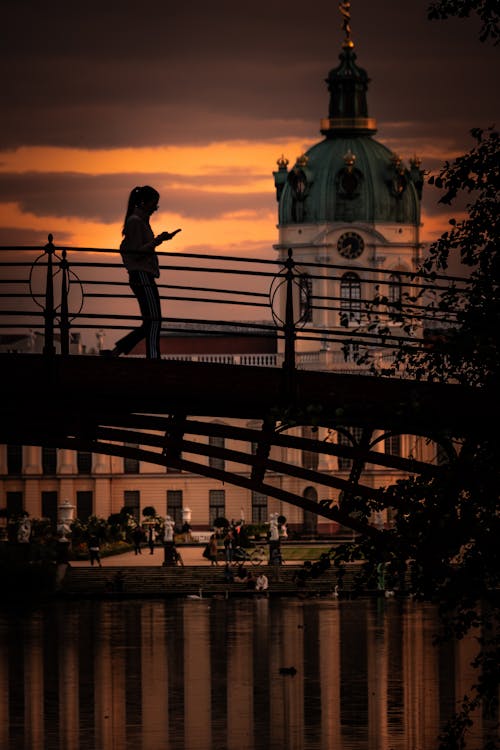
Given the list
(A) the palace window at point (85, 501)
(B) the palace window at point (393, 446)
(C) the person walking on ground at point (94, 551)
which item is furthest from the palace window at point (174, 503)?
(C) the person walking on ground at point (94, 551)

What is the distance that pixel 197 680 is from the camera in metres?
38.5

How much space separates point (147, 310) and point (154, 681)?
65.7 ft

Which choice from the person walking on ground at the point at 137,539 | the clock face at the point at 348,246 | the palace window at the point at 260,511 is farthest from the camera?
the palace window at the point at 260,511

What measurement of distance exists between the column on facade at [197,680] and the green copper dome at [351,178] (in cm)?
7053

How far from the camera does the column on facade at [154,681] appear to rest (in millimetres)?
29281

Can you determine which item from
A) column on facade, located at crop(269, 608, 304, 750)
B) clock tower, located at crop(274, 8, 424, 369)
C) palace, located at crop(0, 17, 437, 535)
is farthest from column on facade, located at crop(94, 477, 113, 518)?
column on facade, located at crop(269, 608, 304, 750)

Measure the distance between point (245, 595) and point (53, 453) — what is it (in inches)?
2506

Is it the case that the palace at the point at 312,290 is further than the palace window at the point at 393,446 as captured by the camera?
Yes

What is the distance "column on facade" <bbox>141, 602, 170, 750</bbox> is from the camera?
29.3 m

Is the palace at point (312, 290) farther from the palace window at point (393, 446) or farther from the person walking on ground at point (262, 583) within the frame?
the person walking on ground at point (262, 583)

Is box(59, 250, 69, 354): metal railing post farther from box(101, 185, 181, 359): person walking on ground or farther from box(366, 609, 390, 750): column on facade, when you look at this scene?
box(366, 609, 390, 750): column on facade

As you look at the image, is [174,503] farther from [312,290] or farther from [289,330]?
[289,330]

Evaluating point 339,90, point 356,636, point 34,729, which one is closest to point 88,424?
point 34,729

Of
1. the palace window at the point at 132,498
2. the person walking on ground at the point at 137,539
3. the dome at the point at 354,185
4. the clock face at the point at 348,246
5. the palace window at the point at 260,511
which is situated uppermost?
the dome at the point at 354,185
